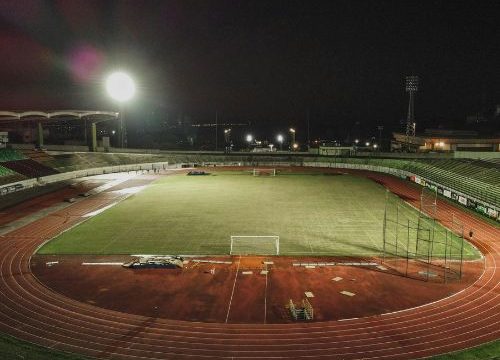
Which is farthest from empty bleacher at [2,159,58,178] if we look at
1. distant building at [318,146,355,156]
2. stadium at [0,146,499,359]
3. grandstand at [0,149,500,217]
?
distant building at [318,146,355,156]

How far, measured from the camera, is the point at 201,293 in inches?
878

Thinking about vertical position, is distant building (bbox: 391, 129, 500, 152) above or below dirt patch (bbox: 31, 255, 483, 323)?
above

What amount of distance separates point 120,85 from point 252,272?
2444 inches

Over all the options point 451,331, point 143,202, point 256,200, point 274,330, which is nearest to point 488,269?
point 451,331

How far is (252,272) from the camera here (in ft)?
82.9

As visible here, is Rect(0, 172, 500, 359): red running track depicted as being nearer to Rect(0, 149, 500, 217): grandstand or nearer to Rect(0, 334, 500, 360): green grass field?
Rect(0, 334, 500, 360): green grass field

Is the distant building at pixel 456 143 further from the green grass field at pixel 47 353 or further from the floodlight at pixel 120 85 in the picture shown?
the green grass field at pixel 47 353

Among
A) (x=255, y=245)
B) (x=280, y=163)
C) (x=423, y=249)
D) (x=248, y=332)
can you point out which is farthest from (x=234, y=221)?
(x=280, y=163)

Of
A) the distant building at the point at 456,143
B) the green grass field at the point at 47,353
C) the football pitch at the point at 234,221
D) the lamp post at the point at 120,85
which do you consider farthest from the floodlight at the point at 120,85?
the green grass field at the point at 47,353

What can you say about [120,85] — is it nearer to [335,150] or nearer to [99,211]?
[99,211]

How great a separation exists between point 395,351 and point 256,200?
108ft

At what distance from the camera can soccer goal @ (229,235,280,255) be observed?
29.2 metres

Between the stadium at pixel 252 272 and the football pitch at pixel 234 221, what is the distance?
195mm

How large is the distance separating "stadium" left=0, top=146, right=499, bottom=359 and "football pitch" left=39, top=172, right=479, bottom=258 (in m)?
0.20
